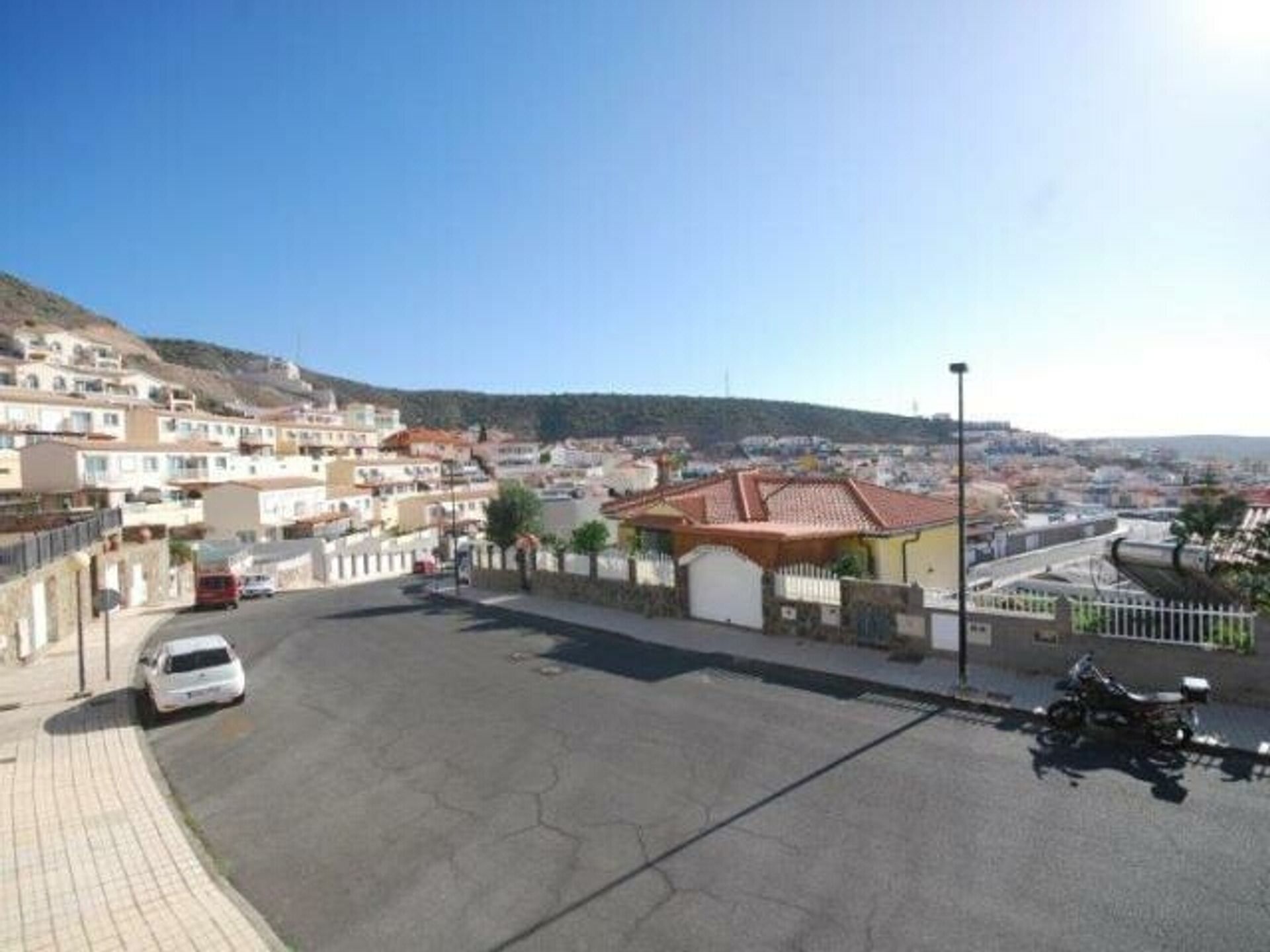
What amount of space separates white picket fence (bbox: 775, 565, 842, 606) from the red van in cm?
2543

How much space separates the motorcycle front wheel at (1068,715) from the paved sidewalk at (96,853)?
10.6m

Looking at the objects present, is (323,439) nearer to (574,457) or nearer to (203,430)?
(203,430)

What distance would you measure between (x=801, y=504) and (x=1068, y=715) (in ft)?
45.3

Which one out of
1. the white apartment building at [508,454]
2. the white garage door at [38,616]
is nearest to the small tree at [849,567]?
the white garage door at [38,616]

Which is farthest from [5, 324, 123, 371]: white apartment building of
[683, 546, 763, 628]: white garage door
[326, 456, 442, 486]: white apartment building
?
[683, 546, 763, 628]: white garage door

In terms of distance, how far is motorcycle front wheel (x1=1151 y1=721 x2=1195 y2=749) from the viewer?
34.1ft

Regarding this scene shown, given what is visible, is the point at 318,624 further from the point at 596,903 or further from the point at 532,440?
the point at 532,440

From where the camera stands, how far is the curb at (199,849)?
279 inches

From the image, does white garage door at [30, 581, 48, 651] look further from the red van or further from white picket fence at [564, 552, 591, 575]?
white picket fence at [564, 552, 591, 575]

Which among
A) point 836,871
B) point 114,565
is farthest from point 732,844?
point 114,565

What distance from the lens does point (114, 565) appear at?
32.8 metres

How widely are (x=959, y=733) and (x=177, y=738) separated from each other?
1304 centimetres

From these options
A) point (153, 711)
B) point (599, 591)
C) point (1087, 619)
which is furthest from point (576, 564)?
point (1087, 619)

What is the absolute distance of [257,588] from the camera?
3928cm
